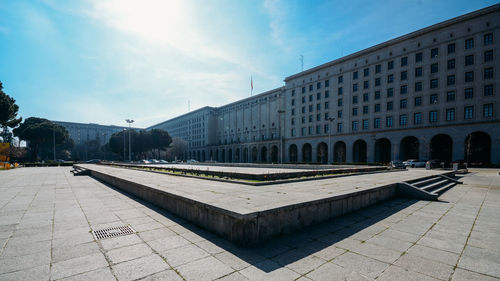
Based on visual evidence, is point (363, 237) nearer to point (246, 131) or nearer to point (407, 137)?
point (407, 137)

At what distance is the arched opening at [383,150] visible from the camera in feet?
148

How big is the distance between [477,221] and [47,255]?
10.6 m

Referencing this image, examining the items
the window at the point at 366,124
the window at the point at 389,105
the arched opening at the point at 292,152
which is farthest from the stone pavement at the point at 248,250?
the arched opening at the point at 292,152

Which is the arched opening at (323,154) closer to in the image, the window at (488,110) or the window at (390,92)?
the window at (390,92)

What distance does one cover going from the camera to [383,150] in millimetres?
46188

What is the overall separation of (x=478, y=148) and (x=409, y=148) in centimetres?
966

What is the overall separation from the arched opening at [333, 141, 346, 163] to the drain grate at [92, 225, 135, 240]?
50.4 meters

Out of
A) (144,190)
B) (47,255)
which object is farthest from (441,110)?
(47,255)

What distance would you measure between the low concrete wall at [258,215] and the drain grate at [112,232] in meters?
1.46

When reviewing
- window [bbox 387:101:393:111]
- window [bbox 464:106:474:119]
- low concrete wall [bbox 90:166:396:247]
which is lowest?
low concrete wall [bbox 90:166:396:247]

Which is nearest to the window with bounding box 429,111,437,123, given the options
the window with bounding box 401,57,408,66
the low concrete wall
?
the window with bounding box 401,57,408,66

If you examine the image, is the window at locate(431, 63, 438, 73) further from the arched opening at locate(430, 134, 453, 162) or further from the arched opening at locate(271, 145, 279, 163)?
the arched opening at locate(271, 145, 279, 163)

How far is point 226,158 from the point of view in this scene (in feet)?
280

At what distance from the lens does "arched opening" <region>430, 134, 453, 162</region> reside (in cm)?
3919
